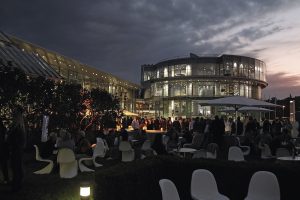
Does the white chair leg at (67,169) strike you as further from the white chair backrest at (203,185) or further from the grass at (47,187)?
the white chair backrest at (203,185)

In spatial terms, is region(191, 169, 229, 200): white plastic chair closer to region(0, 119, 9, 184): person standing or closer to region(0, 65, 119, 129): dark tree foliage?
region(0, 119, 9, 184): person standing

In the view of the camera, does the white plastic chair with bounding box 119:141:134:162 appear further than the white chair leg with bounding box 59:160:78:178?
Yes

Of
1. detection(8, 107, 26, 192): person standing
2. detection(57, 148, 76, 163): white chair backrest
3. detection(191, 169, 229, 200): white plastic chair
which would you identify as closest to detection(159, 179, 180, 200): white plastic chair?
detection(191, 169, 229, 200): white plastic chair

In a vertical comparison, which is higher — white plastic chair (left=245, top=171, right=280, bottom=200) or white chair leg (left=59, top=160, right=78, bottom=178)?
white plastic chair (left=245, top=171, right=280, bottom=200)

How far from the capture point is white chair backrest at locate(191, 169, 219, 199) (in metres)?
6.65

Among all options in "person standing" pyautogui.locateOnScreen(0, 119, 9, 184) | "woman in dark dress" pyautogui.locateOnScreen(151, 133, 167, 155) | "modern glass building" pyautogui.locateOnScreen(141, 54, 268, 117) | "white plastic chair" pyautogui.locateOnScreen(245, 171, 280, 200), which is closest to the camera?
"white plastic chair" pyautogui.locateOnScreen(245, 171, 280, 200)

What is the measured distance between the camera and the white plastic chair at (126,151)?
46.1 ft

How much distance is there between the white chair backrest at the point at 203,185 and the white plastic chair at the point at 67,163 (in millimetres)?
4989

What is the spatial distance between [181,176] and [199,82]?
5085 centimetres

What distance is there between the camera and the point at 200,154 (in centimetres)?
1166

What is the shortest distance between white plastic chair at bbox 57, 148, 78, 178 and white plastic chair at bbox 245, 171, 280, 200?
561 centimetres

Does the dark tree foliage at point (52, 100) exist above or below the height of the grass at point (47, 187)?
above

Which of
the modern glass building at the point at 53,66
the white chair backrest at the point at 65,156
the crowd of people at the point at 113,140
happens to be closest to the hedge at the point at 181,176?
the crowd of people at the point at 113,140

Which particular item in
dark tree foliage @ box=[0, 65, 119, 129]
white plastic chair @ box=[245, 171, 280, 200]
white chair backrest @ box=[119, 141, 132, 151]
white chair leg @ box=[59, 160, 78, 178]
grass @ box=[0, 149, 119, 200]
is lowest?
grass @ box=[0, 149, 119, 200]
